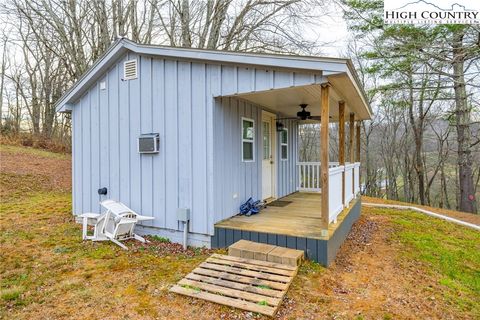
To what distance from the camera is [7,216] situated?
6.48m

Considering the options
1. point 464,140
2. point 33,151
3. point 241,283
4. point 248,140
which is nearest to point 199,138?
point 248,140

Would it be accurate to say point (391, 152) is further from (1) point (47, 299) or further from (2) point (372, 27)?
(1) point (47, 299)

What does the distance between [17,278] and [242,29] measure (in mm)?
10865

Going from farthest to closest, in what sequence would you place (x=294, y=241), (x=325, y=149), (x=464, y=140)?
1. (x=464, y=140)
2. (x=294, y=241)
3. (x=325, y=149)

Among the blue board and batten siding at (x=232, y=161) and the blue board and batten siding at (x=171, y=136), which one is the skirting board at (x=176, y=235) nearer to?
the blue board and batten siding at (x=171, y=136)

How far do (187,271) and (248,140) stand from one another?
2892mm

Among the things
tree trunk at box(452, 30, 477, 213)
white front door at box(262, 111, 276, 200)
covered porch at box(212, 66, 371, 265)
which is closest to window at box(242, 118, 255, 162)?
covered porch at box(212, 66, 371, 265)

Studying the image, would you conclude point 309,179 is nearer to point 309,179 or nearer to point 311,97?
point 309,179

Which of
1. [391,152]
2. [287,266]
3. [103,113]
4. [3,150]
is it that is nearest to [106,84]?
[103,113]

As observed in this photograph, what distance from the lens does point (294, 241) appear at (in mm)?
4055

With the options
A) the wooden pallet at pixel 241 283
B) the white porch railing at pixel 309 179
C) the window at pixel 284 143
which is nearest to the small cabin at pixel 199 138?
the wooden pallet at pixel 241 283

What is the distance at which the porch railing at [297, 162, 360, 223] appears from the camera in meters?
4.42

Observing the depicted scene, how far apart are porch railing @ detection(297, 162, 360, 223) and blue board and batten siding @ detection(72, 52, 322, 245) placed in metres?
1.63

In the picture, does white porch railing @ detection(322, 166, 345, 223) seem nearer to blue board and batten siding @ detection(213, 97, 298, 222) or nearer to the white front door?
blue board and batten siding @ detection(213, 97, 298, 222)
